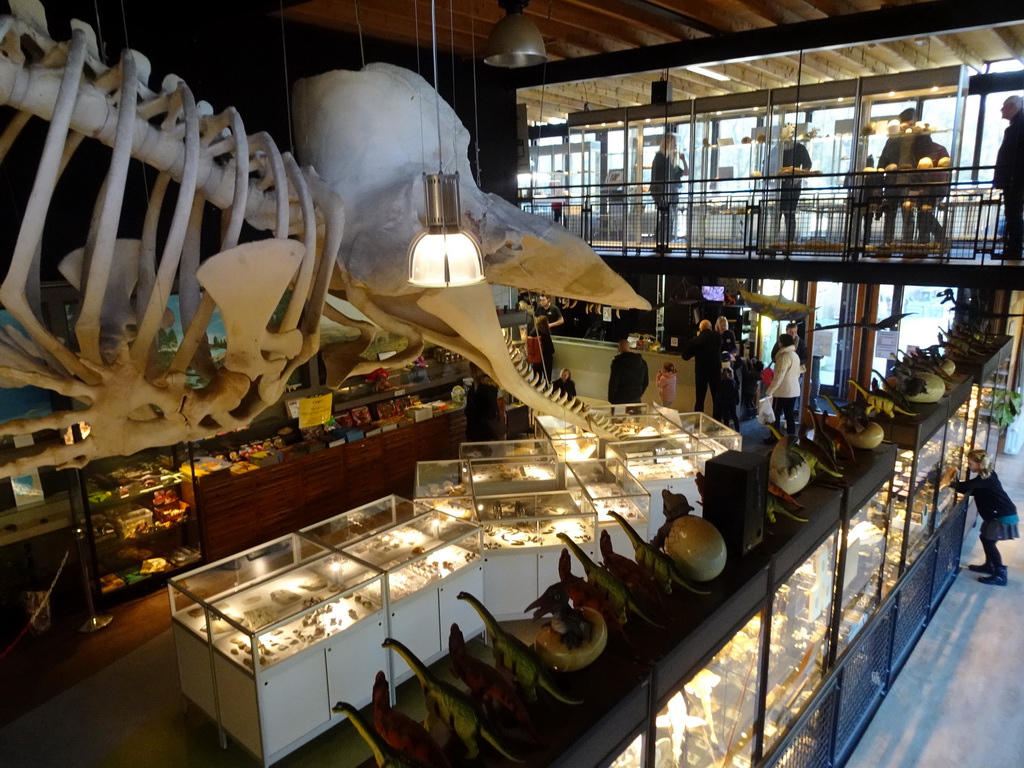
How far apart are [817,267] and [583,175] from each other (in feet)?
22.1

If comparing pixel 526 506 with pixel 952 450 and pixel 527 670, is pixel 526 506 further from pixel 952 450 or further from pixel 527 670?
pixel 952 450

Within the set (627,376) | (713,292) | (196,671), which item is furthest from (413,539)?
(713,292)

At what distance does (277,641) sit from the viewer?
4.61 meters

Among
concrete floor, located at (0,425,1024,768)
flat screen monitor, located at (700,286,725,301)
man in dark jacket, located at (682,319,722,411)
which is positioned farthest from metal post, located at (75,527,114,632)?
flat screen monitor, located at (700,286,725,301)

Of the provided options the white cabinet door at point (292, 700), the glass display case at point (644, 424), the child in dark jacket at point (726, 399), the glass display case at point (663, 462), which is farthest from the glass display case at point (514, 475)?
the child in dark jacket at point (726, 399)

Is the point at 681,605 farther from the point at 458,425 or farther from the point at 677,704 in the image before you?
the point at 458,425

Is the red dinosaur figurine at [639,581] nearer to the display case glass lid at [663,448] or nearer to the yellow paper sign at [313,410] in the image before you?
the display case glass lid at [663,448]

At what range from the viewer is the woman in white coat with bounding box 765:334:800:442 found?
10.1m

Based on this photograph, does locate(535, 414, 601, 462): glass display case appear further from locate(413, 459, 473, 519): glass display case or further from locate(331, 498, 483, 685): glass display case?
locate(331, 498, 483, 685): glass display case

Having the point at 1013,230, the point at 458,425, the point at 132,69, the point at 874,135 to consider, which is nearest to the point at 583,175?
the point at 874,135

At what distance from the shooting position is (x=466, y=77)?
7.40 metres

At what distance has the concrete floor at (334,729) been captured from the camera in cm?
475

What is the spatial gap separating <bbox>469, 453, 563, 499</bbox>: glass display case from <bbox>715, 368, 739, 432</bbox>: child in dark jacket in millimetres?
4240

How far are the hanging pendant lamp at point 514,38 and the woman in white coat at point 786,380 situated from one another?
6.67 meters
